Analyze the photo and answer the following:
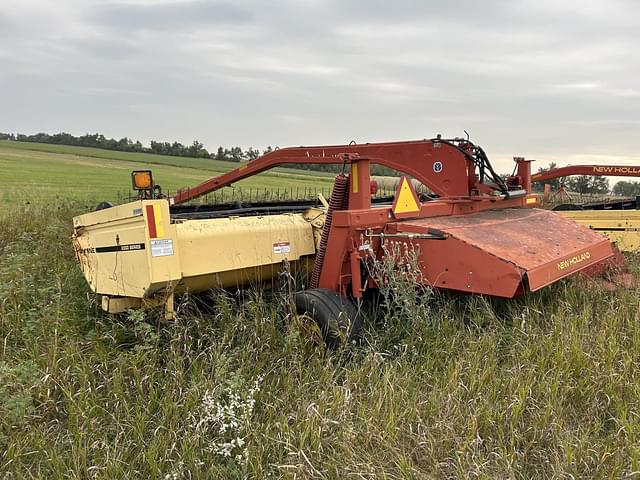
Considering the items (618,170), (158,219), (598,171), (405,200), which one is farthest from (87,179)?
(405,200)

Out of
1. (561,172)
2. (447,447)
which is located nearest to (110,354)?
(447,447)

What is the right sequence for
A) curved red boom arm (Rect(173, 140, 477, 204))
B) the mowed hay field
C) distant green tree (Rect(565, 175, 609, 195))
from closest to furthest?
the mowed hay field, curved red boom arm (Rect(173, 140, 477, 204)), distant green tree (Rect(565, 175, 609, 195))

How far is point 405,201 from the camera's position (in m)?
3.71

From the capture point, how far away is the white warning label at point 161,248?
11.5 ft

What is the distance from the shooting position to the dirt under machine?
10.7 feet

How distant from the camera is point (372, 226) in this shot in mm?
3578

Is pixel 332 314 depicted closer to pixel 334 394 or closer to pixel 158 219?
pixel 334 394

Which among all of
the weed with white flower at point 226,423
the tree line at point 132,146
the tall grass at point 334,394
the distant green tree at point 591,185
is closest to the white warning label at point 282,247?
the tall grass at point 334,394

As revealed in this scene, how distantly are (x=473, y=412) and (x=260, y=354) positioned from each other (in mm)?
1320

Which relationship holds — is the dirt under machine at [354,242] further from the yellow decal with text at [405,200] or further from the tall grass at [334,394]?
the tall grass at [334,394]

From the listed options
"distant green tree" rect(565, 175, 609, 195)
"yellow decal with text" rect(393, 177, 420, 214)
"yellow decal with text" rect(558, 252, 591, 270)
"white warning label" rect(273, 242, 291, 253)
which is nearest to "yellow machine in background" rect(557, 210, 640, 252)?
"yellow decal with text" rect(558, 252, 591, 270)

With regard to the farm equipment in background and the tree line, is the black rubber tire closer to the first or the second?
the farm equipment in background

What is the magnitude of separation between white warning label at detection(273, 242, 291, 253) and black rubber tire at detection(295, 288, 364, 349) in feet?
2.84

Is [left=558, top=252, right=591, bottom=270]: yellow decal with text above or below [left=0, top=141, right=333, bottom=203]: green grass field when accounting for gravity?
below
